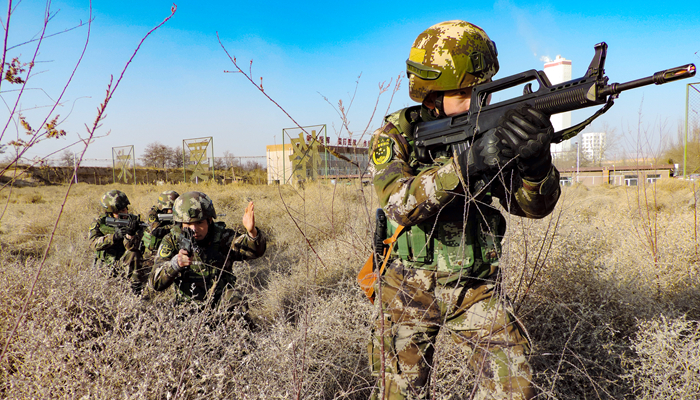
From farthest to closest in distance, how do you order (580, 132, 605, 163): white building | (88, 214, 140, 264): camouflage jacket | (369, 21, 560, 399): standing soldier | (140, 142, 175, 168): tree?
(140, 142, 175, 168): tree → (88, 214, 140, 264): camouflage jacket → (580, 132, 605, 163): white building → (369, 21, 560, 399): standing soldier

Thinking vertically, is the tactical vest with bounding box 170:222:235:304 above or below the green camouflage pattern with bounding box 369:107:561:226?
below

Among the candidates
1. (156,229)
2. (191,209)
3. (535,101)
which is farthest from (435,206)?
(156,229)

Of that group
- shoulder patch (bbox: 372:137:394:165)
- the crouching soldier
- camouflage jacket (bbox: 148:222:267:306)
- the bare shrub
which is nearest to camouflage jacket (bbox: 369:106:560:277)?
shoulder patch (bbox: 372:137:394:165)

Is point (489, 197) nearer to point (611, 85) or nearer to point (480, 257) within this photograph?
point (480, 257)

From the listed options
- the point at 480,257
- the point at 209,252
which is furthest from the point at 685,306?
the point at 209,252

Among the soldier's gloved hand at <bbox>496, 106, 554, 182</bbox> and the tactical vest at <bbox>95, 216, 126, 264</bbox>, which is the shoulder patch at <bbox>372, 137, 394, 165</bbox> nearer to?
the soldier's gloved hand at <bbox>496, 106, 554, 182</bbox>

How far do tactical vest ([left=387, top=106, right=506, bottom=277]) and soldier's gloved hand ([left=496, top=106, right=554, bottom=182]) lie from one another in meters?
0.28

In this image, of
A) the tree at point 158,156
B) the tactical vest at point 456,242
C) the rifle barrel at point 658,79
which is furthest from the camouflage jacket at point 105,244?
the tree at point 158,156

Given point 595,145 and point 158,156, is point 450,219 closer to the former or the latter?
point 595,145

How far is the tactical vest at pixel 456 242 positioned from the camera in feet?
4.89

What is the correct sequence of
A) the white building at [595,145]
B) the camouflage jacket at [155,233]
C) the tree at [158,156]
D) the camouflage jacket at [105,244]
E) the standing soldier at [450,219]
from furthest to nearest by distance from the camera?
the tree at [158,156], the camouflage jacket at [105,244], the camouflage jacket at [155,233], the white building at [595,145], the standing soldier at [450,219]

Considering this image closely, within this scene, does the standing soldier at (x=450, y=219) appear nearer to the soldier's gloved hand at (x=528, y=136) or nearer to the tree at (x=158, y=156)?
the soldier's gloved hand at (x=528, y=136)

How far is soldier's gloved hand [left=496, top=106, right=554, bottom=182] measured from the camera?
3.81ft

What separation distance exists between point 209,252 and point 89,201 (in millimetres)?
8448
